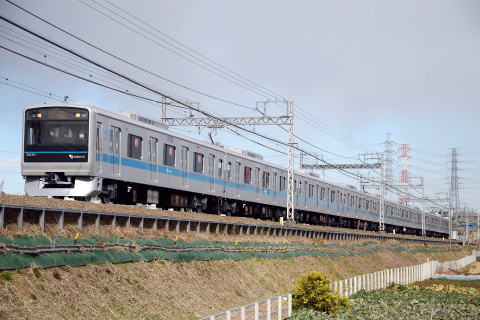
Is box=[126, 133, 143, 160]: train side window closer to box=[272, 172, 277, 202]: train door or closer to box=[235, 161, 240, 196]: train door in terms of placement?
box=[235, 161, 240, 196]: train door

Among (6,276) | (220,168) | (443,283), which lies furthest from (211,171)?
(6,276)

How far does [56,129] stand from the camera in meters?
18.5

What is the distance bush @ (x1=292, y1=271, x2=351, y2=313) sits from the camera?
15.7 m

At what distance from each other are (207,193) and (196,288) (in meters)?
10.9

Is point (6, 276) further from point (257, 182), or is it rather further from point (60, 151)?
point (257, 182)

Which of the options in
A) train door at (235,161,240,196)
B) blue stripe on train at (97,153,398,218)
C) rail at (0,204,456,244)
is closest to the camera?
rail at (0,204,456,244)

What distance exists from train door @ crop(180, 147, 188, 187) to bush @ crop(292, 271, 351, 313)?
9116 millimetres

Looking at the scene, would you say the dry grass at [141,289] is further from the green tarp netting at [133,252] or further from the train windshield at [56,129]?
the train windshield at [56,129]

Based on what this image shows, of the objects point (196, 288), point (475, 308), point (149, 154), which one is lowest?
point (475, 308)

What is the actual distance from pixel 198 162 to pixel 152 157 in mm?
4022

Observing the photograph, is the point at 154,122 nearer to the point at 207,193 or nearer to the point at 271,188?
the point at 207,193

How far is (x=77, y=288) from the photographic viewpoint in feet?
37.8

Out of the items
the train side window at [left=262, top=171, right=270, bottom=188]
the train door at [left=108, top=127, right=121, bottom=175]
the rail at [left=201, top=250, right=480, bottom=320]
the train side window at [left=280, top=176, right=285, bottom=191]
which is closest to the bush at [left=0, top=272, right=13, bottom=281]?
the rail at [left=201, top=250, right=480, bottom=320]

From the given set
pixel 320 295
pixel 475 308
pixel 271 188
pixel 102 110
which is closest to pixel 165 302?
pixel 320 295
